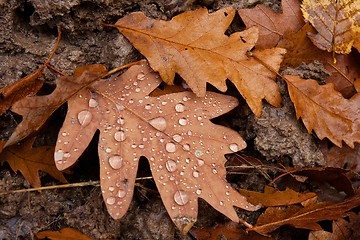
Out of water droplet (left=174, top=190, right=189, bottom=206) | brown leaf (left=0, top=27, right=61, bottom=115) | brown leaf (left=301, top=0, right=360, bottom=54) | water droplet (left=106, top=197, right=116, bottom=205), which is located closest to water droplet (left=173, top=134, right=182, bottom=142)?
water droplet (left=174, top=190, right=189, bottom=206)

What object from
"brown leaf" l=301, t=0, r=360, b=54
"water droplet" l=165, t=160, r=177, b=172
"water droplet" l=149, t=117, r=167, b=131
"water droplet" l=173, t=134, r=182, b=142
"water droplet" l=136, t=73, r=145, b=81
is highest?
"brown leaf" l=301, t=0, r=360, b=54

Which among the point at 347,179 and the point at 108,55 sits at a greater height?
the point at 347,179

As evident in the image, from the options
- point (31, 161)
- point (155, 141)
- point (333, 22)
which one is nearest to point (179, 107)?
point (155, 141)

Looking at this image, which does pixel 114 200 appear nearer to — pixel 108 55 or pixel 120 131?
pixel 120 131

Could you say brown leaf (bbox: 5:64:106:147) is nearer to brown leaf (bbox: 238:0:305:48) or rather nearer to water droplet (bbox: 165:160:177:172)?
water droplet (bbox: 165:160:177:172)

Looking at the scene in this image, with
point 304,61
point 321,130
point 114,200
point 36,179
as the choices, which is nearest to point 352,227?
point 321,130

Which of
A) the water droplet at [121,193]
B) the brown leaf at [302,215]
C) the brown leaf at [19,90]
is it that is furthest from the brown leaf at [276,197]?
the brown leaf at [19,90]
